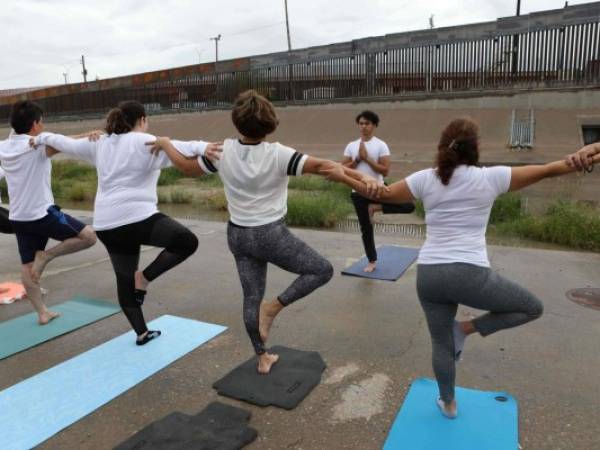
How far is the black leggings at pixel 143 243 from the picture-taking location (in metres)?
3.74

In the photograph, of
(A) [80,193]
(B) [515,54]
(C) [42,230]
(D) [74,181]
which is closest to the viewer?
(C) [42,230]

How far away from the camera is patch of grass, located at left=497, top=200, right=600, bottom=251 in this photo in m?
7.76

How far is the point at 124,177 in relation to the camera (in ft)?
12.1

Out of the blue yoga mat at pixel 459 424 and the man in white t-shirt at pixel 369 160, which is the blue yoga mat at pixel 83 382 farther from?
the man in white t-shirt at pixel 369 160

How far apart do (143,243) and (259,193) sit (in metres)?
1.18

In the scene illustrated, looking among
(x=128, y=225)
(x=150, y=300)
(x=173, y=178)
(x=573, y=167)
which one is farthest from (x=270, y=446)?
(x=173, y=178)

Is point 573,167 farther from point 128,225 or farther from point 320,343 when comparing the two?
point 128,225

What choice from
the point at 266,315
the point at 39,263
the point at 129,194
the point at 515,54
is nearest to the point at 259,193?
the point at 266,315

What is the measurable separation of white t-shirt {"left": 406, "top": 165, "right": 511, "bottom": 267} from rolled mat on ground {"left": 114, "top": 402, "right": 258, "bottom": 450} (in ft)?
4.80

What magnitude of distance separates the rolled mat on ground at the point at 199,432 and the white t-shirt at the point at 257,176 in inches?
46.9

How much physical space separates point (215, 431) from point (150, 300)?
2680 millimetres

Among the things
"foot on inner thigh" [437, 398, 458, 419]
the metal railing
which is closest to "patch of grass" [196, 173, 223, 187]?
the metal railing

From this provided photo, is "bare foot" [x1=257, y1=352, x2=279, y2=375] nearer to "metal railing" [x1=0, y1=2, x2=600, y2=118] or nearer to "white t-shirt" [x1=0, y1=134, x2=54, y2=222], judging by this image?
"white t-shirt" [x1=0, y1=134, x2=54, y2=222]

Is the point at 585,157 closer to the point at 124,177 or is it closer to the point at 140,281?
the point at 124,177
